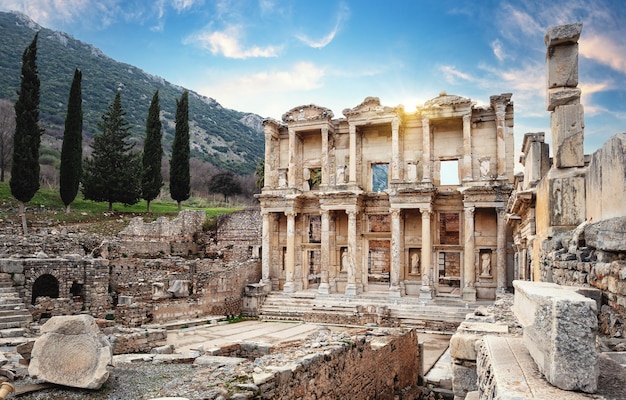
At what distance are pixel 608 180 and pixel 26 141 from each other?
3377cm

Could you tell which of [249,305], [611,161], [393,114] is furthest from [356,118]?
[611,161]

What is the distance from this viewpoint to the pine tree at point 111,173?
121 ft

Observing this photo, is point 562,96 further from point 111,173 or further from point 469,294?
point 111,173

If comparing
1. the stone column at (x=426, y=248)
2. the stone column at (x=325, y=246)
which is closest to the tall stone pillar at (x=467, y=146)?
the stone column at (x=426, y=248)

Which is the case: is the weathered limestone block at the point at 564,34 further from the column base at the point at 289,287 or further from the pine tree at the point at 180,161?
the pine tree at the point at 180,161

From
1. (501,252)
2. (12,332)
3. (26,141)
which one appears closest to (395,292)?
(501,252)

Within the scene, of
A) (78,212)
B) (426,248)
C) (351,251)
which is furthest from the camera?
(78,212)

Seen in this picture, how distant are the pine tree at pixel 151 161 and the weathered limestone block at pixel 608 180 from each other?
1416 inches

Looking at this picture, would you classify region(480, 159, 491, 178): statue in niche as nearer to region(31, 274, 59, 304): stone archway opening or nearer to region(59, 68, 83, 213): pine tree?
region(31, 274, 59, 304): stone archway opening

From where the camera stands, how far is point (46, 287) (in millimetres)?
18641

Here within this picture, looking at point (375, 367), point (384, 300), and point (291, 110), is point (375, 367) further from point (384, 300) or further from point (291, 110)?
point (291, 110)

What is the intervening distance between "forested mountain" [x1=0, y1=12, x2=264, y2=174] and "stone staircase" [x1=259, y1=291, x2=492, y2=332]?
178 feet

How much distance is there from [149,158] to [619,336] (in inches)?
1524

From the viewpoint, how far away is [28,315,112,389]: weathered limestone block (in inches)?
271
